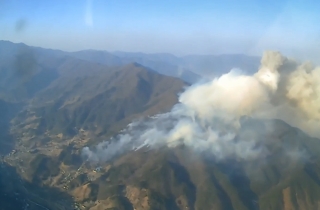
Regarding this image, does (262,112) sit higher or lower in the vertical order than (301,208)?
higher

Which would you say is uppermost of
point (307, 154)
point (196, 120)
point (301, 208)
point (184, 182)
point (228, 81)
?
point (228, 81)

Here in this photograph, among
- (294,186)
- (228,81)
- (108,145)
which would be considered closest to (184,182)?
(294,186)

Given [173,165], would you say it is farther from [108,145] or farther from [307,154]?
→ [307,154]

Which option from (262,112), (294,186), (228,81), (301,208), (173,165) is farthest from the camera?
(228,81)

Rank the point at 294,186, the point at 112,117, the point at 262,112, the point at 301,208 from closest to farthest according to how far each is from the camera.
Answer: the point at 301,208, the point at 294,186, the point at 262,112, the point at 112,117

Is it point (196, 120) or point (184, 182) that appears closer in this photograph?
point (184, 182)

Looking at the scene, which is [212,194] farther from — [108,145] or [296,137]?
[108,145]

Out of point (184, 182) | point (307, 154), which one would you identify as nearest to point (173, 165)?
point (184, 182)

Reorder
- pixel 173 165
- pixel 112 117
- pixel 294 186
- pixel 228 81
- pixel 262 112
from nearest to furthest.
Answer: pixel 294 186 → pixel 173 165 → pixel 262 112 → pixel 228 81 → pixel 112 117

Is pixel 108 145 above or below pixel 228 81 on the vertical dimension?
below
